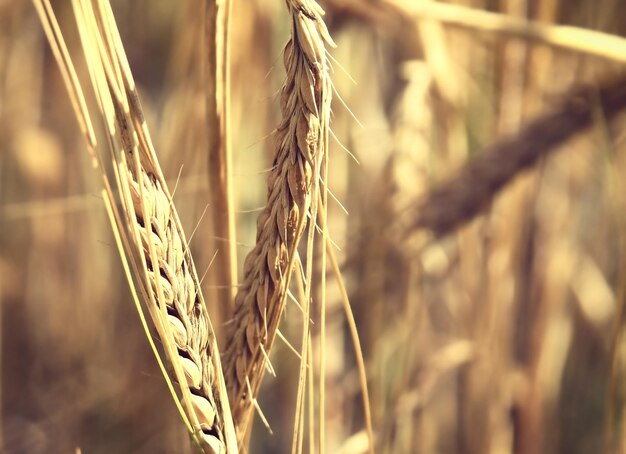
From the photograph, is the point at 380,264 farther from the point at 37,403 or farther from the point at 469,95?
the point at 37,403

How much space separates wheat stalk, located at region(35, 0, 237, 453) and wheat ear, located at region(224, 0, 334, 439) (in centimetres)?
4

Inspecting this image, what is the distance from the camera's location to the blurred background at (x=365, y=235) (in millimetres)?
906

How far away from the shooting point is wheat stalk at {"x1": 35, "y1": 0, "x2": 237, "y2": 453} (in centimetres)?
35

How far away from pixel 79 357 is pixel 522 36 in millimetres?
823

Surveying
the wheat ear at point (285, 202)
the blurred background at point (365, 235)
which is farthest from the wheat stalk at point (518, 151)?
the wheat ear at point (285, 202)

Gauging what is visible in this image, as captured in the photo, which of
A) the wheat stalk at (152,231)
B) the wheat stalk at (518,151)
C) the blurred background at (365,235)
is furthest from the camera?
the blurred background at (365,235)

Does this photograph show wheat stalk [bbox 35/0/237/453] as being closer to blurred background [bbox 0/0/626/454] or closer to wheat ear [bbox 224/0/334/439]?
wheat ear [bbox 224/0/334/439]

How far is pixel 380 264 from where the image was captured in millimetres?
915

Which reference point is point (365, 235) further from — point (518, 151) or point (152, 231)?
point (152, 231)

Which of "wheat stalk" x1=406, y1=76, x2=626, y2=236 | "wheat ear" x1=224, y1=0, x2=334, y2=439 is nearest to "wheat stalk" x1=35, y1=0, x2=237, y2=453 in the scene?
"wheat ear" x1=224, y1=0, x2=334, y2=439

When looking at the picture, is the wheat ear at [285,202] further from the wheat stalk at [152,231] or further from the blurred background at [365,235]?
the blurred background at [365,235]

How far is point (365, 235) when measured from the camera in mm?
918

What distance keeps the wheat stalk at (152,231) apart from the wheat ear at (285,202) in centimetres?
4

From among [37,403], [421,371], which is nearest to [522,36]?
[421,371]
